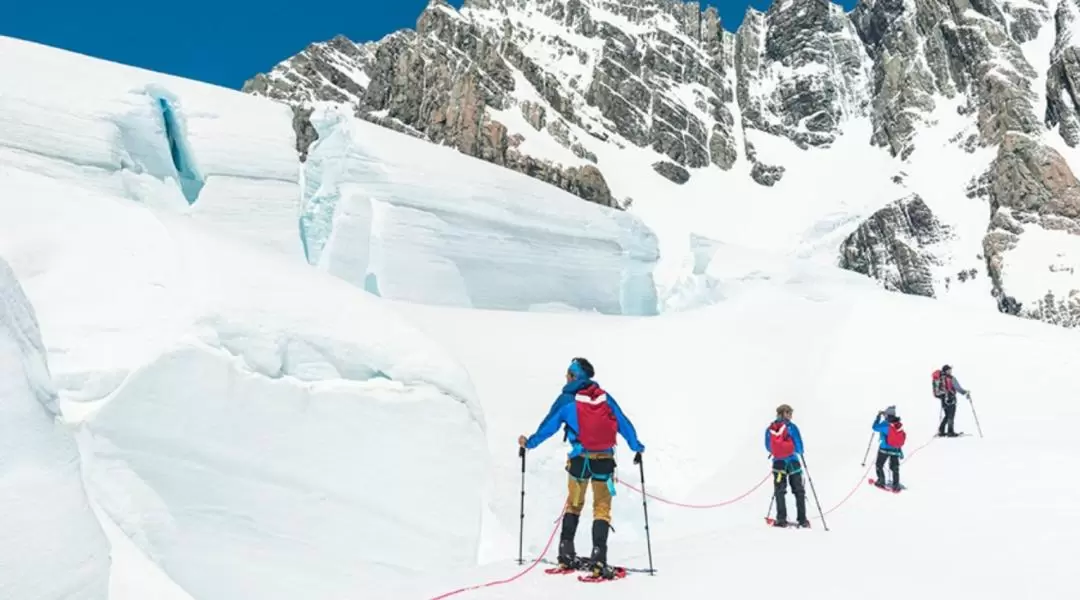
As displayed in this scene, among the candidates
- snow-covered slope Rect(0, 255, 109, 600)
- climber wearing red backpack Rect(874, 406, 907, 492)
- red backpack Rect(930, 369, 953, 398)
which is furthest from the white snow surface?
red backpack Rect(930, 369, 953, 398)

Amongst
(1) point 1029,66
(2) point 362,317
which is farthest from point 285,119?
(1) point 1029,66

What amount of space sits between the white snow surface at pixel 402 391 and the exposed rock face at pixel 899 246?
66718mm

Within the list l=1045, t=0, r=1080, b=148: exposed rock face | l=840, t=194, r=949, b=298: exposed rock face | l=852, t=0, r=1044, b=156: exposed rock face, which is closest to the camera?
l=1045, t=0, r=1080, b=148: exposed rock face

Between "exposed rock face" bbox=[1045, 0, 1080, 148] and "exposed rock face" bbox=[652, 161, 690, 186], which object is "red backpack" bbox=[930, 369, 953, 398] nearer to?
"exposed rock face" bbox=[1045, 0, 1080, 148]

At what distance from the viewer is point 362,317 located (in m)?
10.5

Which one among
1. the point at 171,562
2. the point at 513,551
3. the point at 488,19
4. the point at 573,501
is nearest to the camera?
the point at 573,501

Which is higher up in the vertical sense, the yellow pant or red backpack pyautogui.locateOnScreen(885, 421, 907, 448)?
red backpack pyautogui.locateOnScreen(885, 421, 907, 448)

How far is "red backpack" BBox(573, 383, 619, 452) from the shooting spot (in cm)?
628

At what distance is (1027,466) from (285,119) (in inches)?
743

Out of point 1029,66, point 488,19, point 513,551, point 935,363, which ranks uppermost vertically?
point 488,19

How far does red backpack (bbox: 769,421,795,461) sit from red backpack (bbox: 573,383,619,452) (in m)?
3.84

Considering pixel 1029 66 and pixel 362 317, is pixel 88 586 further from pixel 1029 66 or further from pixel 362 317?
pixel 1029 66

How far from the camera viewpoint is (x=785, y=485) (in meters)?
9.32

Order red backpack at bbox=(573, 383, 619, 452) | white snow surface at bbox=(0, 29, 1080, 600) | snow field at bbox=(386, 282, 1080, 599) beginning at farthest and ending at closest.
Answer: white snow surface at bbox=(0, 29, 1080, 600) → red backpack at bbox=(573, 383, 619, 452) → snow field at bbox=(386, 282, 1080, 599)
